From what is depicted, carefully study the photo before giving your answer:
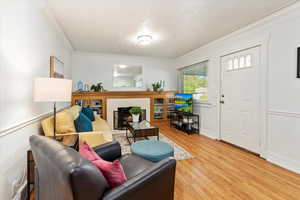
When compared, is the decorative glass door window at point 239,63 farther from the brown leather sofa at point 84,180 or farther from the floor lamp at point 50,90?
the floor lamp at point 50,90

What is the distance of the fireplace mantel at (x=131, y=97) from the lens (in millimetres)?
4503

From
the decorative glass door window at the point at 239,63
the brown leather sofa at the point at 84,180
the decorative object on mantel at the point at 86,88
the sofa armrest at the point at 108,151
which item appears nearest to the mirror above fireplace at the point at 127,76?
the decorative object on mantel at the point at 86,88

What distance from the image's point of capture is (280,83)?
2.39m

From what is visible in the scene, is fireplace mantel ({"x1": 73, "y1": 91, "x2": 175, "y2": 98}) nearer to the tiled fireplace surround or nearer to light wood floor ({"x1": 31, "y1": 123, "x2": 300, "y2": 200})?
the tiled fireplace surround

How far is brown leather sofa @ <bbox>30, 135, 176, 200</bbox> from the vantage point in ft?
2.39

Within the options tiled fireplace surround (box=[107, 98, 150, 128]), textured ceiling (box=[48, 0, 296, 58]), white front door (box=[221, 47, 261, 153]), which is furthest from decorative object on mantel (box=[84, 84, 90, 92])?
white front door (box=[221, 47, 261, 153])

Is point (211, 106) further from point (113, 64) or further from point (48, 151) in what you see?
point (48, 151)

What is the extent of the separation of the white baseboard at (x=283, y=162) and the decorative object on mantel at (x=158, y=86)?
134 inches

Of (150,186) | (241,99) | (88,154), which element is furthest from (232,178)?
(88,154)

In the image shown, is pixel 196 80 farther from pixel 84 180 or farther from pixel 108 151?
pixel 84 180

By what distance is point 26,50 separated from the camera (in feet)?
5.51

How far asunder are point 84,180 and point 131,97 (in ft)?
13.8

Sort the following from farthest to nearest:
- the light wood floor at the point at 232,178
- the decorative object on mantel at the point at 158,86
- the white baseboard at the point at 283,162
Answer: the decorative object on mantel at the point at 158,86 → the white baseboard at the point at 283,162 → the light wood floor at the point at 232,178

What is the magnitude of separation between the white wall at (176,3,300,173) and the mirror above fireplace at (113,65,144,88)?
3248 millimetres
